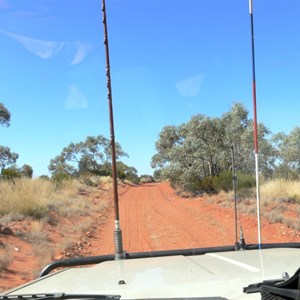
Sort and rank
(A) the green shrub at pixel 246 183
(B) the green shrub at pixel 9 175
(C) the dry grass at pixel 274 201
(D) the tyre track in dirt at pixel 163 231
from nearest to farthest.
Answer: (D) the tyre track in dirt at pixel 163 231
(C) the dry grass at pixel 274 201
(A) the green shrub at pixel 246 183
(B) the green shrub at pixel 9 175

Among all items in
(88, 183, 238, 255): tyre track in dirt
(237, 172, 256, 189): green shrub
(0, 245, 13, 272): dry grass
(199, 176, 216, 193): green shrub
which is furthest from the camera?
(199, 176, 216, 193): green shrub

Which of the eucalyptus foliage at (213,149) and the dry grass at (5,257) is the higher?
the eucalyptus foliage at (213,149)

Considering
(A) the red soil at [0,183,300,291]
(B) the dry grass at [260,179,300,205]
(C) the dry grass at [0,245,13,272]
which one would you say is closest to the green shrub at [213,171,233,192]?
(B) the dry grass at [260,179,300,205]

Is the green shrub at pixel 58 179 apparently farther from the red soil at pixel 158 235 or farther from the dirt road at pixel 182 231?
the dirt road at pixel 182 231

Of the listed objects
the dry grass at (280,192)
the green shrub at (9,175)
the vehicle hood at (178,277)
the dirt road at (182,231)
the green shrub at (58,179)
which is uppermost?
the vehicle hood at (178,277)

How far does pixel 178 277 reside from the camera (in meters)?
2.59

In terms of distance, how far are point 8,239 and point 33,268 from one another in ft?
10.6

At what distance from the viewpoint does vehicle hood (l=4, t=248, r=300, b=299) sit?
226cm

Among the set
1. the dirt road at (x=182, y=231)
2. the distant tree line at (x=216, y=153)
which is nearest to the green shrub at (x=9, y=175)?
the dirt road at (x=182, y=231)

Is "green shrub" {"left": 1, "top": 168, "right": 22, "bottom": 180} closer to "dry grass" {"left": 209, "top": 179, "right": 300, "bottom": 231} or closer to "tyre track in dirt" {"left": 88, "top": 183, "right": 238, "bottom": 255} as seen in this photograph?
"tyre track in dirt" {"left": 88, "top": 183, "right": 238, "bottom": 255}

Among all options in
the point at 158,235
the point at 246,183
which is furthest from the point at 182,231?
the point at 246,183

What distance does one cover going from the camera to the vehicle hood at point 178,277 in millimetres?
2258

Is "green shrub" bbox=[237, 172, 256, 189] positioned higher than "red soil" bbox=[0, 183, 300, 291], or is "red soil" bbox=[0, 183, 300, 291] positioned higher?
"green shrub" bbox=[237, 172, 256, 189]

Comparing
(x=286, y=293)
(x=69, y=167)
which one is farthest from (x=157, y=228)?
(x=69, y=167)
